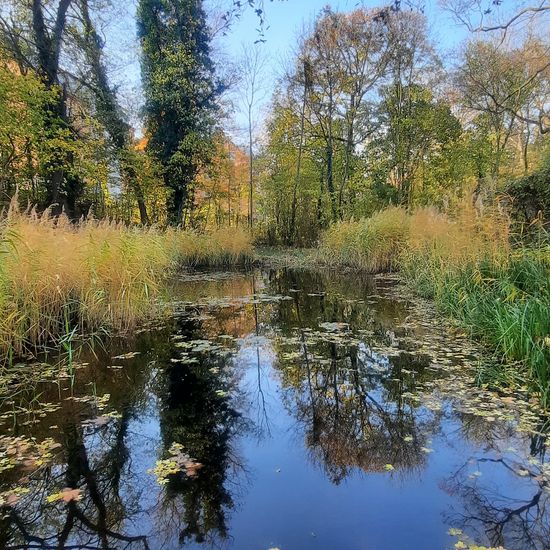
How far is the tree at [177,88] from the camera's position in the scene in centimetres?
1312

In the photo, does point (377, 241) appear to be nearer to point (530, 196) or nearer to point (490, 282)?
point (530, 196)

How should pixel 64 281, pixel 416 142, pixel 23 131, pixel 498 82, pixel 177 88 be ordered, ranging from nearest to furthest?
1. pixel 64 281
2. pixel 23 131
3. pixel 498 82
4. pixel 177 88
5. pixel 416 142

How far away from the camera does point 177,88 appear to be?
43.7ft

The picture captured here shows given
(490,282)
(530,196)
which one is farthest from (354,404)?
(530,196)

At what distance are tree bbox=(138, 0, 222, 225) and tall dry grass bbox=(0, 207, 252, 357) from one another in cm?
921

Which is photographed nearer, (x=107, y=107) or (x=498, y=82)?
(x=107, y=107)

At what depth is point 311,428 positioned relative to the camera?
220cm

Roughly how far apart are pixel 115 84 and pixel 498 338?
1374 centimetres

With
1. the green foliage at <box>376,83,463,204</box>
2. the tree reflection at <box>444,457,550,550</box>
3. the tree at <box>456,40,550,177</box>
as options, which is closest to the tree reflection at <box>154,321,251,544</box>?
the tree reflection at <box>444,457,550,550</box>

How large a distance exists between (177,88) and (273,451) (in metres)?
14.0

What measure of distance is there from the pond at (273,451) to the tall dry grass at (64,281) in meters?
0.51

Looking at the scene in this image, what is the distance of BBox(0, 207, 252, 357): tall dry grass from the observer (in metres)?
3.06

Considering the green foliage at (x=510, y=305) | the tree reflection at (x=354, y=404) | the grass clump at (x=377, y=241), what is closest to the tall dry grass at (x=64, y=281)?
the tree reflection at (x=354, y=404)

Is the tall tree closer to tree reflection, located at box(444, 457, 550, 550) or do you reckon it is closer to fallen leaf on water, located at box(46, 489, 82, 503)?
fallen leaf on water, located at box(46, 489, 82, 503)
